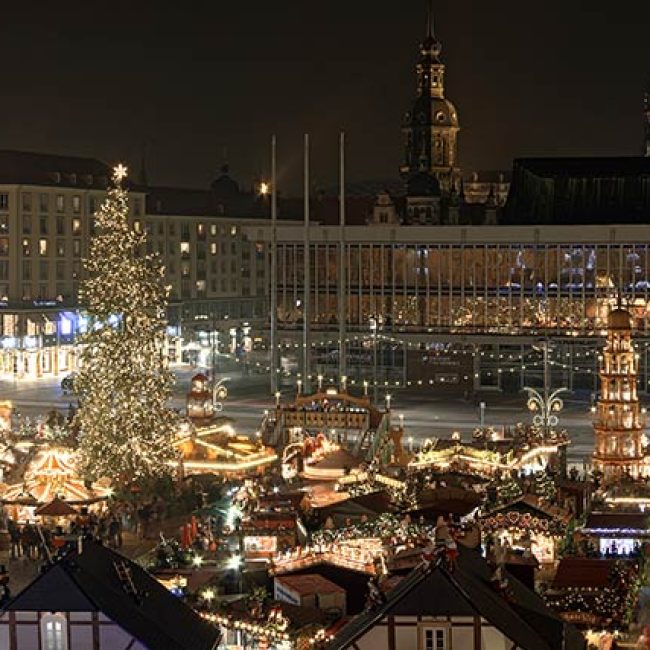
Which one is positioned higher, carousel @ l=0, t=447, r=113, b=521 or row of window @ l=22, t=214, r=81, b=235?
row of window @ l=22, t=214, r=81, b=235

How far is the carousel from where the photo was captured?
36.9 metres

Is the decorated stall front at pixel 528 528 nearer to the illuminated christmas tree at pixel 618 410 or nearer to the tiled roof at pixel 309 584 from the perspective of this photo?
the tiled roof at pixel 309 584

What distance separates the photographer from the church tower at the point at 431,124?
11050 centimetres

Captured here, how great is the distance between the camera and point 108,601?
20656 millimetres

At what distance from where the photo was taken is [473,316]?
258ft

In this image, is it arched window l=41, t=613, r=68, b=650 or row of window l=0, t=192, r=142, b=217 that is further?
row of window l=0, t=192, r=142, b=217

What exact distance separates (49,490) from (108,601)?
17.1m

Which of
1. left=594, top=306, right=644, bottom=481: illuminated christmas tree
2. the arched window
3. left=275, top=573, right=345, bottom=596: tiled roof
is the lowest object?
left=275, top=573, right=345, bottom=596: tiled roof

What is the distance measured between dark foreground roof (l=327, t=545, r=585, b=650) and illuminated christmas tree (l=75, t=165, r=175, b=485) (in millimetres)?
19641

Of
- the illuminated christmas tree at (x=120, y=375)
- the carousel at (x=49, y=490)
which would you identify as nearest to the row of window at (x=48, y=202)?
the illuminated christmas tree at (x=120, y=375)

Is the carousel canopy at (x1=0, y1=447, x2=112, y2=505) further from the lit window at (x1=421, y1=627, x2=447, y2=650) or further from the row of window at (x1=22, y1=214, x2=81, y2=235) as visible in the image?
the row of window at (x1=22, y1=214, x2=81, y2=235)

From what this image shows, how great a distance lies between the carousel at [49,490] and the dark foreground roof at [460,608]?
16713mm

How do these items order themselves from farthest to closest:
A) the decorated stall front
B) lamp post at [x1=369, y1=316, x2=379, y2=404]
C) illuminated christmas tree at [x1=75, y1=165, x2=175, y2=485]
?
lamp post at [x1=369, y1=316, x2=379, y2=404], illuminated christmas tree at [x1=75, y1=165, x2=175, y2=485], the decorated stall front

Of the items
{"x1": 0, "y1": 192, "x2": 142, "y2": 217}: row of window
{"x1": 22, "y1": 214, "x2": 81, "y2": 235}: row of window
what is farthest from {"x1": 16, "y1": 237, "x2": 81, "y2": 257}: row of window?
{"x1": 0, "y1": 192, "x2": 142, "y2": 217}: row of window
